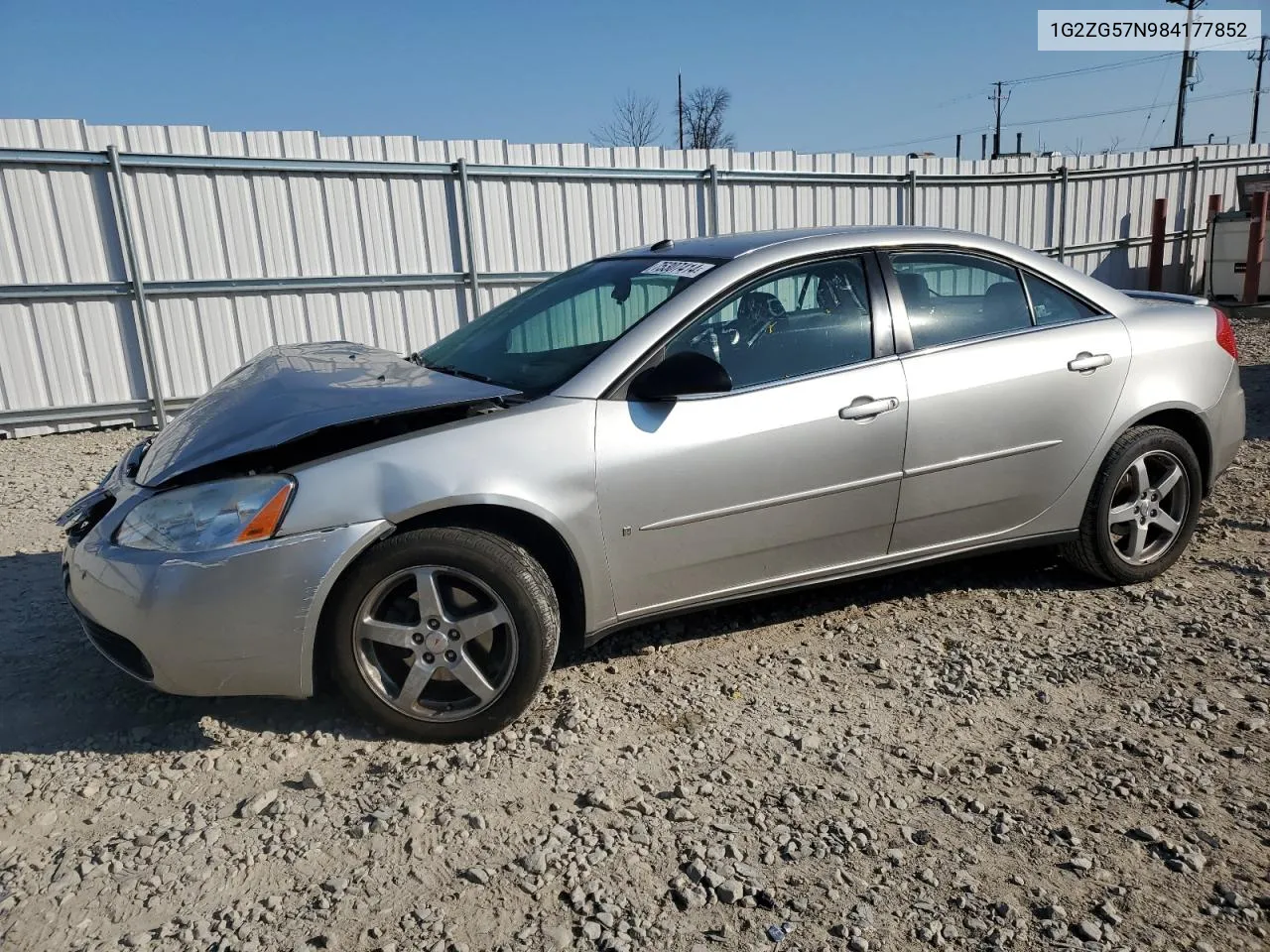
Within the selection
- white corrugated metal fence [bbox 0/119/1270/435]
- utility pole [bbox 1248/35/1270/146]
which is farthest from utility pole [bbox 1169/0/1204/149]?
white corrugated metal fence [bbox 0/119/1270/435]

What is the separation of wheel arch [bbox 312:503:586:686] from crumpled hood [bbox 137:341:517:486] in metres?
0.35

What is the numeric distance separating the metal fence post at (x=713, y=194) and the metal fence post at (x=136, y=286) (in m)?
6.08

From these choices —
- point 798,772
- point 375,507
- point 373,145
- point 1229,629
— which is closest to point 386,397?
point 375,507

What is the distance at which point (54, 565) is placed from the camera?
4.64 meters

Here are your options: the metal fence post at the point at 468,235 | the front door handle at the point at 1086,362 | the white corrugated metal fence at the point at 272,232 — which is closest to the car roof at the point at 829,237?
the front door handle at the point at 1086,362

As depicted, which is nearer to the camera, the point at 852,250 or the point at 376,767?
the point at 376,767

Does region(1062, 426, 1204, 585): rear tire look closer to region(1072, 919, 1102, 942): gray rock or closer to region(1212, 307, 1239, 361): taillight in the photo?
A: region(1212, 307, 1239, 361): taillight

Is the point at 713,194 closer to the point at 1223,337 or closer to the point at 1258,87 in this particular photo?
the point at 1223,337

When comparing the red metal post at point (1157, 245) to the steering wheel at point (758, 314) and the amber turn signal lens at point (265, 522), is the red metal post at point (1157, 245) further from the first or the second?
the amber turn signal lens at point (265, 522)

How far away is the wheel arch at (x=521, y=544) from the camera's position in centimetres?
280

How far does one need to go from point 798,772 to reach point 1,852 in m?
2.22

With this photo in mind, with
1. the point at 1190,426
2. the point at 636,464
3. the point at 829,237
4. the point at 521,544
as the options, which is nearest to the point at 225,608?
the point at 521,544

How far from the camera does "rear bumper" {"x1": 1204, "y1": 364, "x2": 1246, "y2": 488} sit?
4.07m

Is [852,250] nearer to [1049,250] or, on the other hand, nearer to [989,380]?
[989,380]
